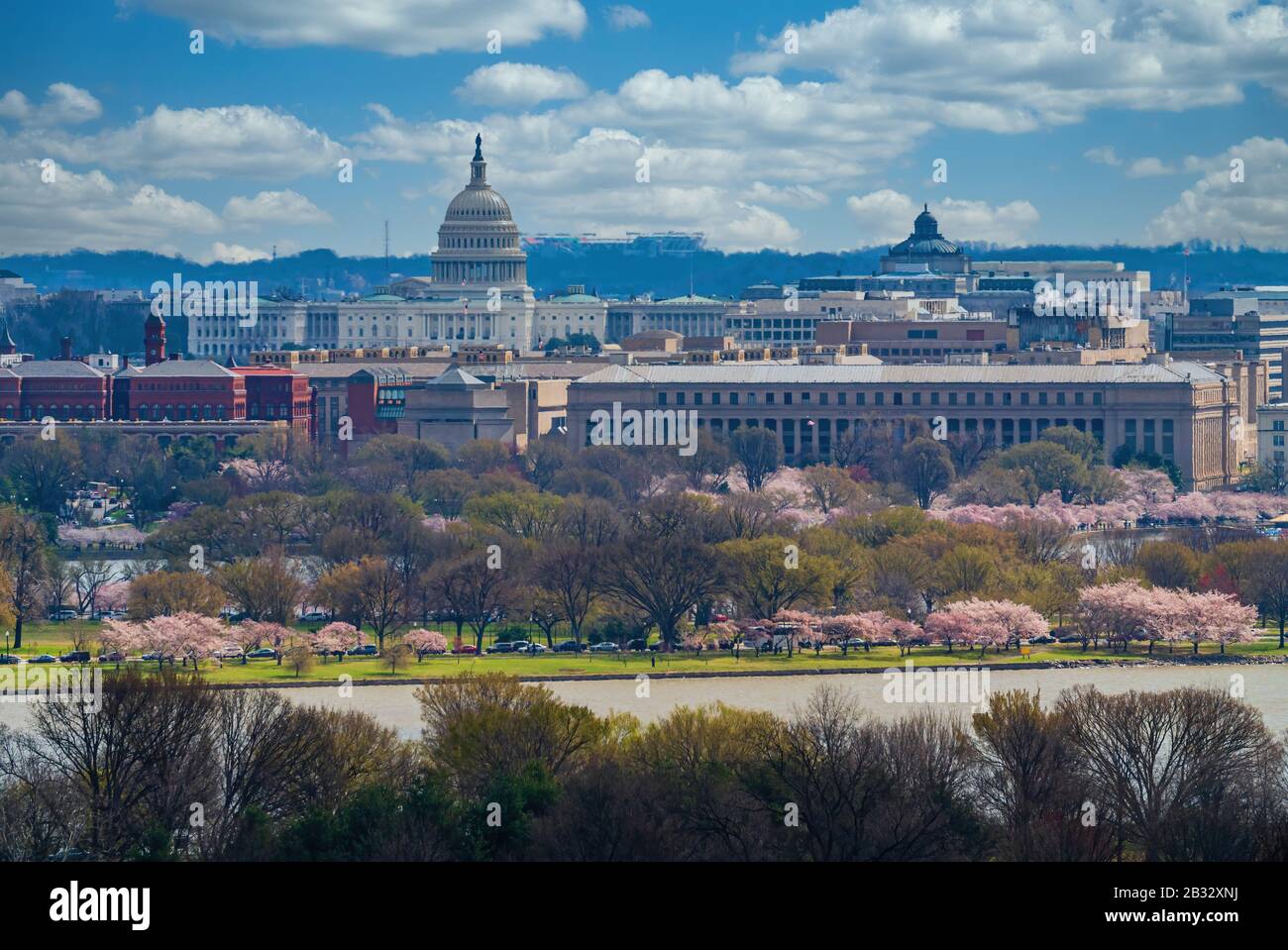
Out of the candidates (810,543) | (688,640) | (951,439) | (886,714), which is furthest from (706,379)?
(886,714)

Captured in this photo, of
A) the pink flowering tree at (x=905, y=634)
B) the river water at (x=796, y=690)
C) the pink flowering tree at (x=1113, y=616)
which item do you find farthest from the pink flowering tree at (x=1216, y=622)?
the pink flowering tree at (x=905, y=634)

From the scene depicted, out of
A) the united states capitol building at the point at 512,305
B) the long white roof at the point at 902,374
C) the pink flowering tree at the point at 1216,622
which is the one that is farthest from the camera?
the united states capitol building at the point at 512,305

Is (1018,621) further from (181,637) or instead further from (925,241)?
(925,241)

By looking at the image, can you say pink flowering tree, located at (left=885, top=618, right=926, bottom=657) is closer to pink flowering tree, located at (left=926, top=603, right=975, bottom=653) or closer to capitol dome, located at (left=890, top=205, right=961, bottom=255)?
pink flowering tree, located at (left=926, top=603, right=975, bottom=653)

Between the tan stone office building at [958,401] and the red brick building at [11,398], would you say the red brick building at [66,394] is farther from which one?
the tan stone office building at [958,401]

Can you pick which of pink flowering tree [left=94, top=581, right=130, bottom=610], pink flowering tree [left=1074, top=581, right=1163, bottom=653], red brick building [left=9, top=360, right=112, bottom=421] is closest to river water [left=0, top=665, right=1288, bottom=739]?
pink flowering tree [left=1074, top=581, right=1163, bottom=653]

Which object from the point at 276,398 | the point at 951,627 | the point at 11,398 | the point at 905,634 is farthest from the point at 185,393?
the point at 951,627
